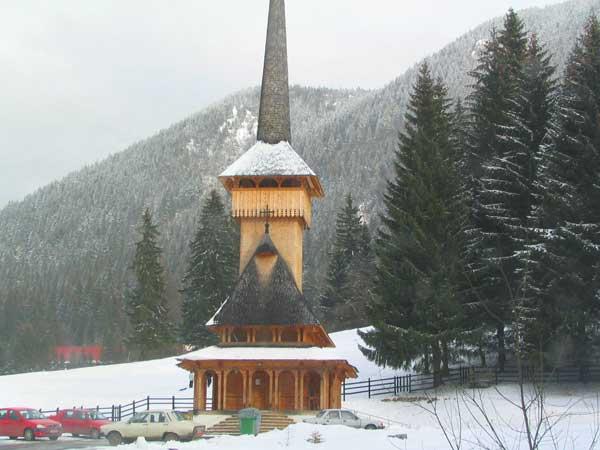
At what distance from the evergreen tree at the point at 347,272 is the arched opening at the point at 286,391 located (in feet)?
99.6

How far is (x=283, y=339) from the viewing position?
4022cm

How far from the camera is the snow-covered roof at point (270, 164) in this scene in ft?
143

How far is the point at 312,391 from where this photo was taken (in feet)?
135

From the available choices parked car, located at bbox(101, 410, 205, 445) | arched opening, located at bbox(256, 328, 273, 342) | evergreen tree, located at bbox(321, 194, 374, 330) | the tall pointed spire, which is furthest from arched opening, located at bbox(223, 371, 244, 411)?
evergreen tree, located at bbox(321, 194, 374, 330)

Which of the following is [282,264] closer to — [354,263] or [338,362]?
[338,362]

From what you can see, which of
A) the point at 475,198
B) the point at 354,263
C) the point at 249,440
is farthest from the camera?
the point at 354,263

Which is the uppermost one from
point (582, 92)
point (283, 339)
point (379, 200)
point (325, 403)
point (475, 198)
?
point (379, 200)

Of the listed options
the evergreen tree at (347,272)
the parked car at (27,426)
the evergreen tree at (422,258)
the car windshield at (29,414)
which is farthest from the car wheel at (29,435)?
the evergreen tree at (347,272)

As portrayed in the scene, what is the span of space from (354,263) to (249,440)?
53.5 metres

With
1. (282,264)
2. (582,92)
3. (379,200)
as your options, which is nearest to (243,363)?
(282,264)

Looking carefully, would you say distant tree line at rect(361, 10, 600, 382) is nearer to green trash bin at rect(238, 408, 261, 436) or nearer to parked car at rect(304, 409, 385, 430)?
parked car at rect(304, 409, 385, 430)

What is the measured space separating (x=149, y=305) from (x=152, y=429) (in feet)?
155

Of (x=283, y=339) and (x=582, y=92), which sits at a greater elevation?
(x=582, y=92)

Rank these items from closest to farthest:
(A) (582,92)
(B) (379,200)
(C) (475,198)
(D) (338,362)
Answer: (D) (338,362)
(A) (582,92)
(C) (475,198)
(B) (379,200)
